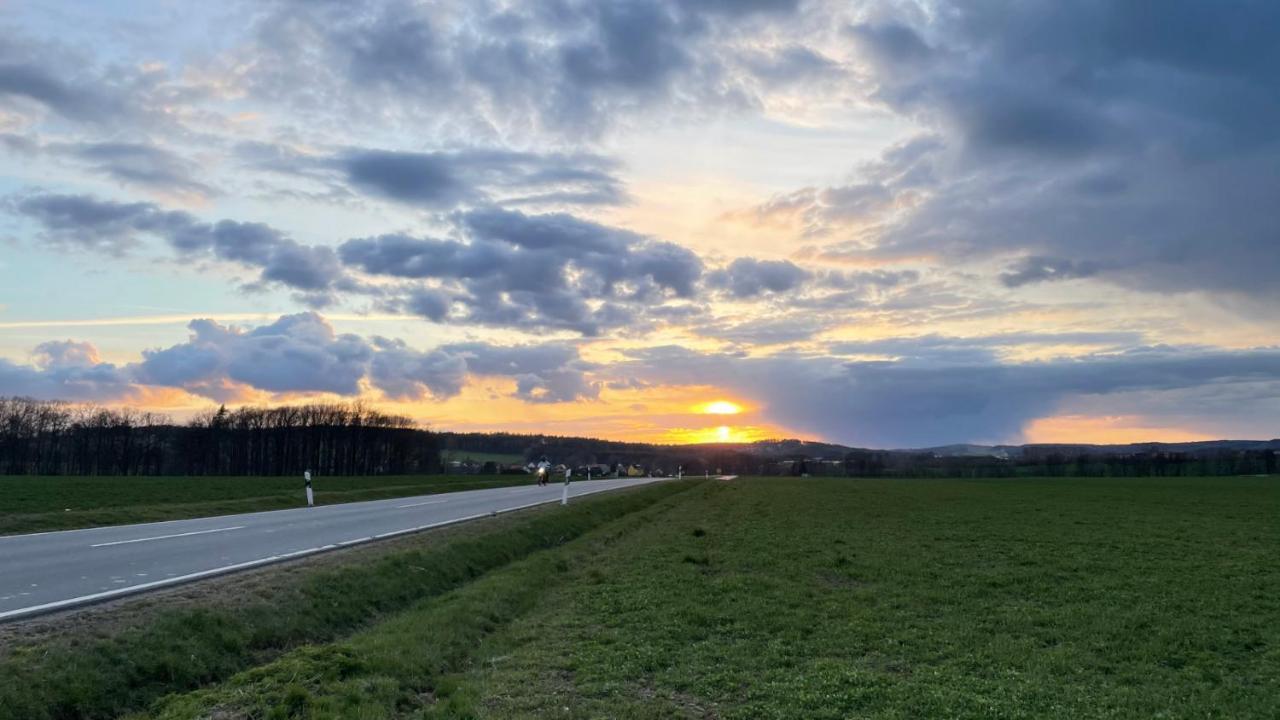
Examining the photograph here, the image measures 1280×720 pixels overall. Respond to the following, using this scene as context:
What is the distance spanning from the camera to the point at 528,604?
1472cm

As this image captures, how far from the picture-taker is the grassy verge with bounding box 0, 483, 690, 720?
26.8 ft

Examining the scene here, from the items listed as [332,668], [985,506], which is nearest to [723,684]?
[332,668]

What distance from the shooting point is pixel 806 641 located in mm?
11445

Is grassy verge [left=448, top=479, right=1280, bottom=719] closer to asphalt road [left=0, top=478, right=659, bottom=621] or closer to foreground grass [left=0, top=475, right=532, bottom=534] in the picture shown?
asphalt road [left=0, top=478, right=659, bottom=621]

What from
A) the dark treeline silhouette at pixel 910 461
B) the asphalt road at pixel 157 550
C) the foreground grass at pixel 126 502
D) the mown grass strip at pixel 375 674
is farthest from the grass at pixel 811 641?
the dark treeline silhouette at pixel 910 461

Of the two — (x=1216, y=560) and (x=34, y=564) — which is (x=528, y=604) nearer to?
(x=34, y=564)

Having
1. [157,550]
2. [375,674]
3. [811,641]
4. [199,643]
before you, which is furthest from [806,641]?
[157,550]

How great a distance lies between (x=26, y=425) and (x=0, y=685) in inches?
5487

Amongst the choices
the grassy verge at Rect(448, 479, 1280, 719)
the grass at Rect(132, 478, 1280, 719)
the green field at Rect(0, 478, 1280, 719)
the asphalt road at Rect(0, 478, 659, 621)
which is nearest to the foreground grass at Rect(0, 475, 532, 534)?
the asphalt road at Rect(0, 478, 659, 621)

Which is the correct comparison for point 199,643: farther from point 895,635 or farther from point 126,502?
point 126,502

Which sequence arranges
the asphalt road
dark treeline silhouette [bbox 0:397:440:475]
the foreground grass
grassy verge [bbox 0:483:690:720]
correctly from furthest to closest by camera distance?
1. dark treeline silhouette [bbox 0:397:440:475]
2. the foreground grass
3. the asphalt road
4. grassy verge [bbox 0:483:690:720]

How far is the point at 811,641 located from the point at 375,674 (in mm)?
5672

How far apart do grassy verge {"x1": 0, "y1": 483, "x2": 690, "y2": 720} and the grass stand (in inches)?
29.0

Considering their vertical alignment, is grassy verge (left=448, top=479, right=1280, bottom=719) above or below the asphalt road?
below
